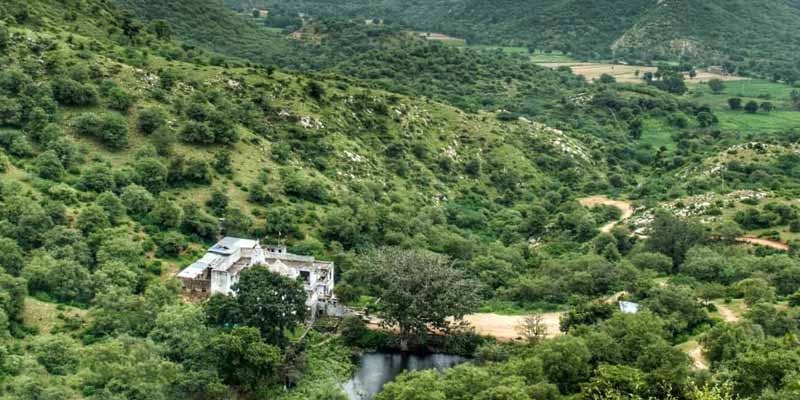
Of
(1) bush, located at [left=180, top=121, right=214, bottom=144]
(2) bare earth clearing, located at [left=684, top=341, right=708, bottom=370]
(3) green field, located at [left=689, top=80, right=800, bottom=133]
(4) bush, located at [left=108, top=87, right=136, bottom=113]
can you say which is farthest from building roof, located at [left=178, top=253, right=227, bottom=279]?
(3) green field, located at [left=689, top=80, right=800, bottom=133]

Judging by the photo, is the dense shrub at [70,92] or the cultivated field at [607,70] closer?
the dense shrub at [70,92]

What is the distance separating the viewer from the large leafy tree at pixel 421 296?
58531 mm

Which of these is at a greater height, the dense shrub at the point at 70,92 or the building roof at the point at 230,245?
the dense shrub at the point at 70,92

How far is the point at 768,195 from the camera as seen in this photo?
88.4 metres

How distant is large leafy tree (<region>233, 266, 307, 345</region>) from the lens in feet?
177

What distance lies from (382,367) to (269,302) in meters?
9.67

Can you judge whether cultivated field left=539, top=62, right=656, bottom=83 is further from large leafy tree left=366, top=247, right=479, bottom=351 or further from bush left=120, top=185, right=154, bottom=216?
bush left=120, top=185, right=154, bottom=216

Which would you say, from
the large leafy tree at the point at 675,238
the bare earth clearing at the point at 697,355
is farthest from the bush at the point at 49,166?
the large leafy tree at the point at 675,238

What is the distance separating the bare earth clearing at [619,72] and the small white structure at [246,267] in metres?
128

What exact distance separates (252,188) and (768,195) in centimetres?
5536

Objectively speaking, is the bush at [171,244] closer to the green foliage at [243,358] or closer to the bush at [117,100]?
the green foliage at [243,358]

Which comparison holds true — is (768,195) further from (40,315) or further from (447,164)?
(40,315)

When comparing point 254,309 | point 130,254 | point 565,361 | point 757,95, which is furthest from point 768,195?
point 757,95

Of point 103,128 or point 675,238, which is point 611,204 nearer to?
point 675,238
